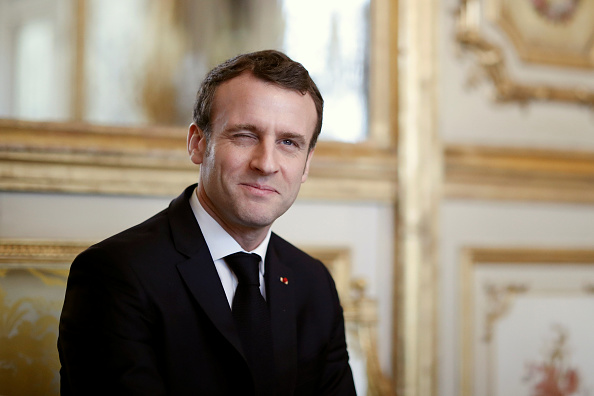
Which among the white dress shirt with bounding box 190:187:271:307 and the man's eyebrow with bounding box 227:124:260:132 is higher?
the man's eyebrow with bounding box 227:124:260:132

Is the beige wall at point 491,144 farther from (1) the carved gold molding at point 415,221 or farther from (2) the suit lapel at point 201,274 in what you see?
(2) the suit lapel at point 201,274

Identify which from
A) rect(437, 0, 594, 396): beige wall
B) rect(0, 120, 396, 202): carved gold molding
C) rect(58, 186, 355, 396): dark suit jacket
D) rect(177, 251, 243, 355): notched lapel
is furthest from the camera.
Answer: rect(437, 0, 594, 396): beige wall

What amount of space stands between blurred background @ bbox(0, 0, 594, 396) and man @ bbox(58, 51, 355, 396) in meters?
0.69

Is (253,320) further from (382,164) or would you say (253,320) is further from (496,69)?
(496,69)

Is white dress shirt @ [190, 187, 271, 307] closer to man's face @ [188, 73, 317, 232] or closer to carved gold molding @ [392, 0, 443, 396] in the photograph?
man's face @ [188, 73, 317, 232]

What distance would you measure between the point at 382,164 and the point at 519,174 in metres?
0.69

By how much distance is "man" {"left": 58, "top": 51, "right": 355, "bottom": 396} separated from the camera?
139cm

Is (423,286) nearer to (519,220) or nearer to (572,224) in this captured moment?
(519,220)

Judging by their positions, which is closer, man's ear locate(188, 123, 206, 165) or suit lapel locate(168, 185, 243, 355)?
suit lapel locate(168, 185, 243, 355)

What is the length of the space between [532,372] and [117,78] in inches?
86.1

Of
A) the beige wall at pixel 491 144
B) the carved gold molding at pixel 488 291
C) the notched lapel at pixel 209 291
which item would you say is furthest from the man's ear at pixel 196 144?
the carved gold molding at pixel 488 291

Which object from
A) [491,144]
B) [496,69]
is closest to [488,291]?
[491,144]

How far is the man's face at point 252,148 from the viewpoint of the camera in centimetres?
155

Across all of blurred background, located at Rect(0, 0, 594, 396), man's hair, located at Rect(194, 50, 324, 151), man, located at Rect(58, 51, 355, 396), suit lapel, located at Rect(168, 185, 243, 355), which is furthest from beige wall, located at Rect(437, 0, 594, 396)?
suit lapel, located at Rect(168, 185, 243, 355)
